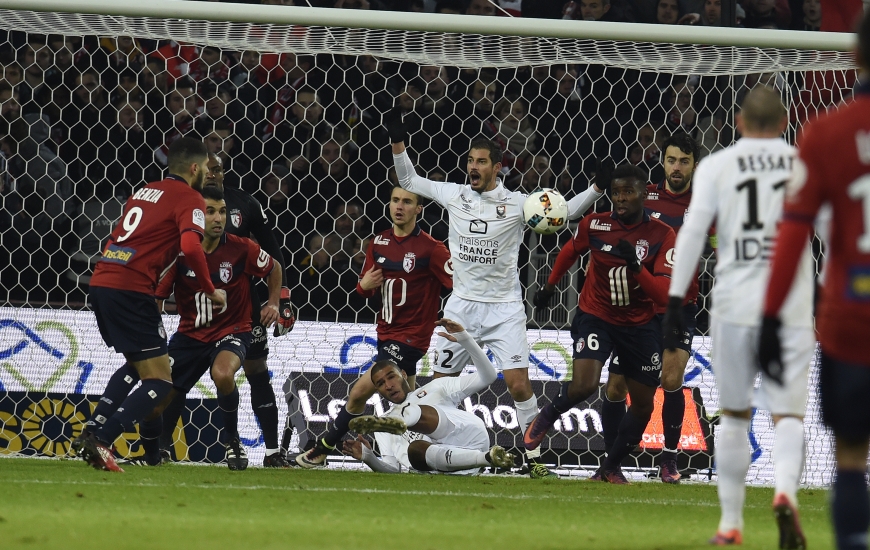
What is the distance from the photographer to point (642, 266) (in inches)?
296

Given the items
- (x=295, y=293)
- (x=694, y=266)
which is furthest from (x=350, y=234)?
(x=694, y=266)

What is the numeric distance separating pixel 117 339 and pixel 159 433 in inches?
42.0

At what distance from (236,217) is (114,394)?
180cm

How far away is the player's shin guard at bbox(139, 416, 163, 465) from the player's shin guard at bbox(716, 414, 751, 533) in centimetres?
425

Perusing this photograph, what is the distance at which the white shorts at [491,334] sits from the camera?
8266mm

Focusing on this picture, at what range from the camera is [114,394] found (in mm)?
7094

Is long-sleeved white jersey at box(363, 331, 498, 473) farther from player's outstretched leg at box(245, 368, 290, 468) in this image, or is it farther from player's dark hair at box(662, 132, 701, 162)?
player's dark hair at box(662, 132, 701, 162)

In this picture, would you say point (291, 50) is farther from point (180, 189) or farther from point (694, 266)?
point (694, 266)

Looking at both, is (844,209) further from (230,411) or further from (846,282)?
(230,411)

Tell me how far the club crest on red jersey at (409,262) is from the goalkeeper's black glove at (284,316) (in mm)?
884

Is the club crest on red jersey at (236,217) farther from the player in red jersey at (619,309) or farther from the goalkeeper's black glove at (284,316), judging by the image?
the player in red jersey at (619,309)

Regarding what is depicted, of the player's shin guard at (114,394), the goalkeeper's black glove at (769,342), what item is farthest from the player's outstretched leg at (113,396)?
the goalkeeper's black glove at (769,342)

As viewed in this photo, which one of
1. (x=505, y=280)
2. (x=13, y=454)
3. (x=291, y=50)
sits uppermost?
(x=291, y=50)

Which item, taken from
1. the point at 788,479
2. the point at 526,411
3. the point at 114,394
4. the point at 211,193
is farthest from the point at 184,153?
the point at 788,479
